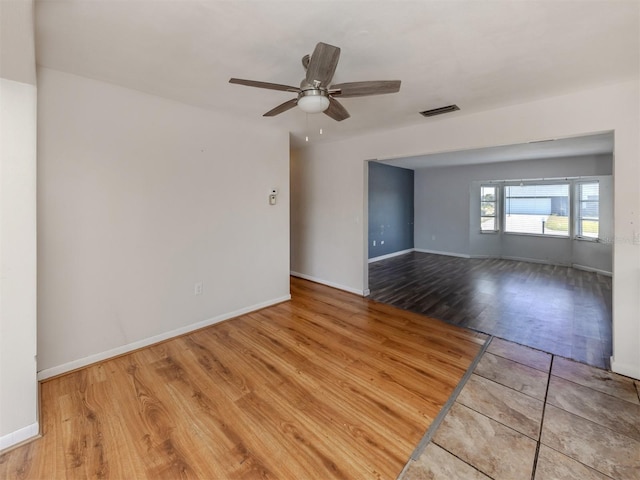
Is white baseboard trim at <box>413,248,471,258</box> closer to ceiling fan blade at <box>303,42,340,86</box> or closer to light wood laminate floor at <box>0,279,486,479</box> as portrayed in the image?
light wood laminate floor at <box>0,279,486,479</box>

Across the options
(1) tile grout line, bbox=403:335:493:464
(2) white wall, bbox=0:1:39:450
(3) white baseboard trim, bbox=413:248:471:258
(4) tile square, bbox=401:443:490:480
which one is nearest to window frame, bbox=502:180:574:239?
(3) white baseboard trim, bbox=413:248:471:258

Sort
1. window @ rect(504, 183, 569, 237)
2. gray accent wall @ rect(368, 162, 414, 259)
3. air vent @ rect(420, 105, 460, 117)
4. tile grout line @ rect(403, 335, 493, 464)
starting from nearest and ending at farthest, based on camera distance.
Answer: tile grout line @ rect(403, 335, 493, 464)
air vent @ rect(420, 105, 460, 117)
window @ rect(504, 183, 569, 237)
gray accent wall @ rect(368, 162, 414, 259)

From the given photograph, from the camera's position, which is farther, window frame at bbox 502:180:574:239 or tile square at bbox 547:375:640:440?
window frame at bbox 502:180:574:239

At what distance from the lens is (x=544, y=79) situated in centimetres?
237

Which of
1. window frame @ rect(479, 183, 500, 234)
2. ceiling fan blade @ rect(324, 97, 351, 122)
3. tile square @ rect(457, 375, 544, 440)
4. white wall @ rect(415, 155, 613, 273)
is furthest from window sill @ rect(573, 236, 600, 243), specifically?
ceiling fan blade @ rect(324, 97, 351, 122)

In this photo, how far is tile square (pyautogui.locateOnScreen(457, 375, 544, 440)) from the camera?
72.1 inches

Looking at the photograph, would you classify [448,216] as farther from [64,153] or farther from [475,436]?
[64,153]

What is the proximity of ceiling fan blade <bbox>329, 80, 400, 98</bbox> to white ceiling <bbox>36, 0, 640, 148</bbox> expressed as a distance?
29cm

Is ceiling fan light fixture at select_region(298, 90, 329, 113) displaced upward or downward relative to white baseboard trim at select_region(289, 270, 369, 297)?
upward

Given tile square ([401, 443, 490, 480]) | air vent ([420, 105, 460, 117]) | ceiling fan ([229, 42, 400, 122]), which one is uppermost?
air vent ([420, 105, 460, 117])

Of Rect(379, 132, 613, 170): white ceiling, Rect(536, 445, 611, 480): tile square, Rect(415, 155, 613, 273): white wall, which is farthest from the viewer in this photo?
Rect(415, 155, 613, 273): white wall

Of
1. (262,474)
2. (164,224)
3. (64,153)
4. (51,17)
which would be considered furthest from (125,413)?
(51,17)

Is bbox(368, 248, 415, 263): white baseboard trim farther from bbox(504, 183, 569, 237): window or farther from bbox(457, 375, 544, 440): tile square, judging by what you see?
bbox(457, 375, 544, 440): tile square

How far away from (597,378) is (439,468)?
1868 mm
